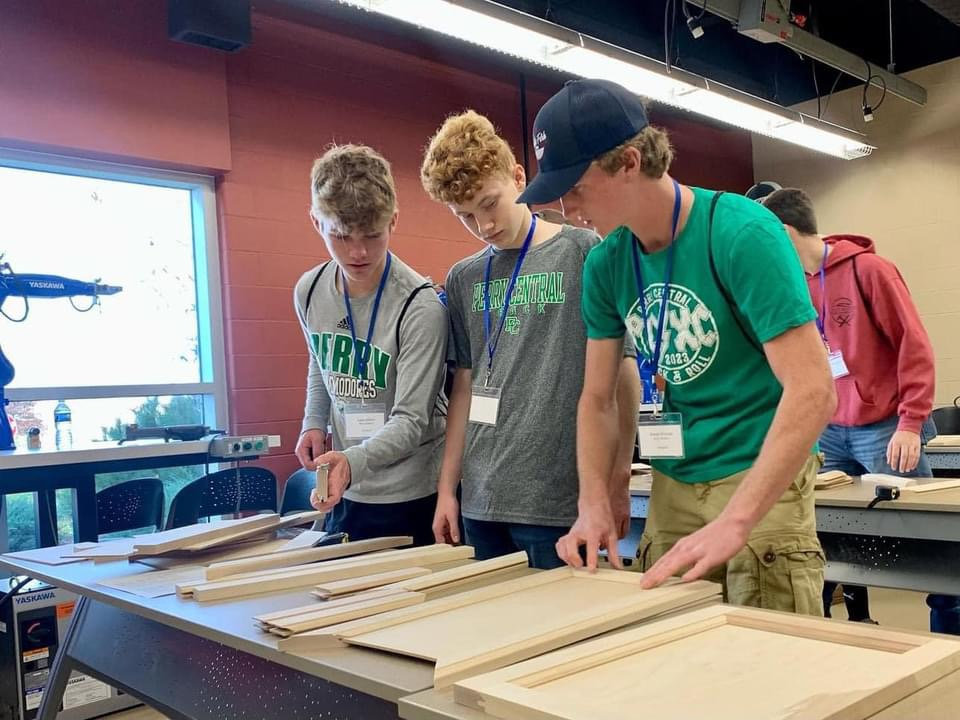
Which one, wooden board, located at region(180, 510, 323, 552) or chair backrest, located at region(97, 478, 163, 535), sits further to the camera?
chair backrest, located at region(97, 478, 163, 535)

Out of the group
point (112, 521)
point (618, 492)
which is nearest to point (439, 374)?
point (618, 492)

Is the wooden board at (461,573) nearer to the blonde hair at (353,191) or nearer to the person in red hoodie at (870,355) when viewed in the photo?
the blonde hair at (353,191)

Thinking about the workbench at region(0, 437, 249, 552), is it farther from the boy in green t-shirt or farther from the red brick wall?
the boy in green t-shirt

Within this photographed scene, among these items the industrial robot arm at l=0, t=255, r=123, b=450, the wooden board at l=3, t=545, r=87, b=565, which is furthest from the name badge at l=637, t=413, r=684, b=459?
the industrial robot arm at l=0, t=255, r=123, b=450

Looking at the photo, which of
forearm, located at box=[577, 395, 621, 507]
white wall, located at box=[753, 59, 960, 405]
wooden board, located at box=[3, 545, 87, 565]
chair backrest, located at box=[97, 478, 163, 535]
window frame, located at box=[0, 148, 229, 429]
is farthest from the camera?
white wall, located at box=[753, 59, 960, 405]

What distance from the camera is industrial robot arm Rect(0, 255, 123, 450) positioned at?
305 cm

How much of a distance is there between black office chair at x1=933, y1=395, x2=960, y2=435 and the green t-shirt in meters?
3.96

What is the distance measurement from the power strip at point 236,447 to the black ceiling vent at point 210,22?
1.81 meters

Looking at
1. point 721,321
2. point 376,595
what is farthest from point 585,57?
point 376,595

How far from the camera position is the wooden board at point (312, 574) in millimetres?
1236

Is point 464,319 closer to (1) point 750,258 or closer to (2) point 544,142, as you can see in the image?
(2) point 544,142

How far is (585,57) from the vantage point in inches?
156

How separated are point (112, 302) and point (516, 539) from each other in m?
3.02

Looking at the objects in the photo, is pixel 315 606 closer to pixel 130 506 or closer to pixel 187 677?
pixel 187 677
